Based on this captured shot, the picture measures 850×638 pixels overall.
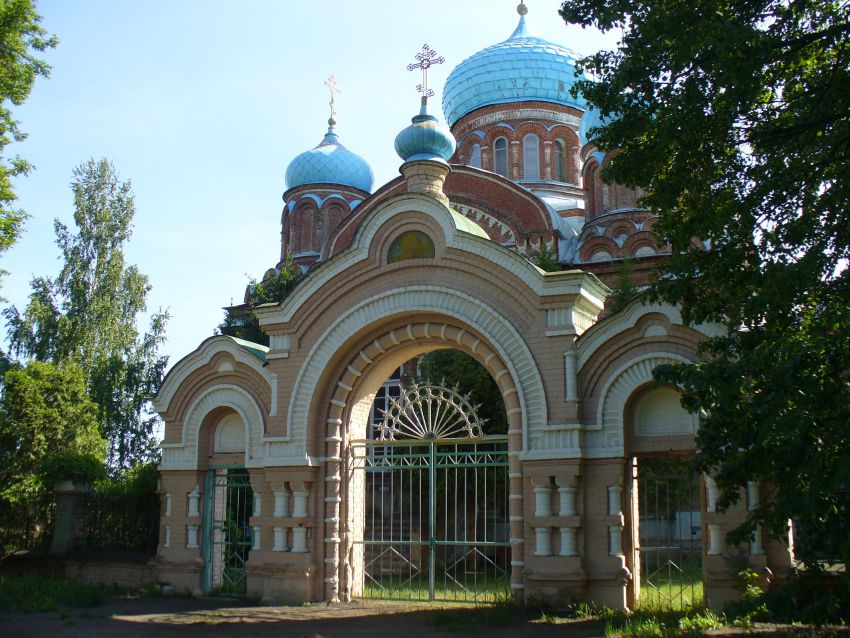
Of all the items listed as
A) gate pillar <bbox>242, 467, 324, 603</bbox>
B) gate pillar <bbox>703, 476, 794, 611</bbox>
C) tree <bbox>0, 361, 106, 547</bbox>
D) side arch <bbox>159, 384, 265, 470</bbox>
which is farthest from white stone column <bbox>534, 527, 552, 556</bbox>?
tree <bbox>0, 361, 106, 547</bbox>

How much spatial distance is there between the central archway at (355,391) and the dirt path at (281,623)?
67cm

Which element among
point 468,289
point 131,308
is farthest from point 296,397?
point 131,308

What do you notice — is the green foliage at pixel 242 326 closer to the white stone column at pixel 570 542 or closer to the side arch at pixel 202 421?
the side arch at pixel 202 421

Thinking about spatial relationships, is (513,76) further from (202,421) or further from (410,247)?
(202,421)

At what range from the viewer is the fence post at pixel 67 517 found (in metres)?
12.8

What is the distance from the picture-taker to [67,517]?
508 inches

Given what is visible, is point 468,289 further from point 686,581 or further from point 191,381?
point 686,581

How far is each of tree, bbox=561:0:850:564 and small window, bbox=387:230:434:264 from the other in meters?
3.12

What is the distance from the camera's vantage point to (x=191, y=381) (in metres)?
12.1

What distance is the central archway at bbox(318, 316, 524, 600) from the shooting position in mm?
10680

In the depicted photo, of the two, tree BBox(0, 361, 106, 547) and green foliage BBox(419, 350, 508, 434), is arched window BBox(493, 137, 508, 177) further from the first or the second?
tree BBox(0, 361, 106, 547)

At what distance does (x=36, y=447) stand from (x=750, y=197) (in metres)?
10.8

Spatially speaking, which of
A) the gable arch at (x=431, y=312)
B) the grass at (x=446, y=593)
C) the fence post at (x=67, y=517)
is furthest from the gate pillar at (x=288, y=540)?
the fence post at (x=67, y=517)

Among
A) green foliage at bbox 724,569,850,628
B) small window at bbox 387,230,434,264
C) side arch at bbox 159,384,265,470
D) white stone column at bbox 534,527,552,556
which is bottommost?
green foliage at bbox 724,569,850,628
